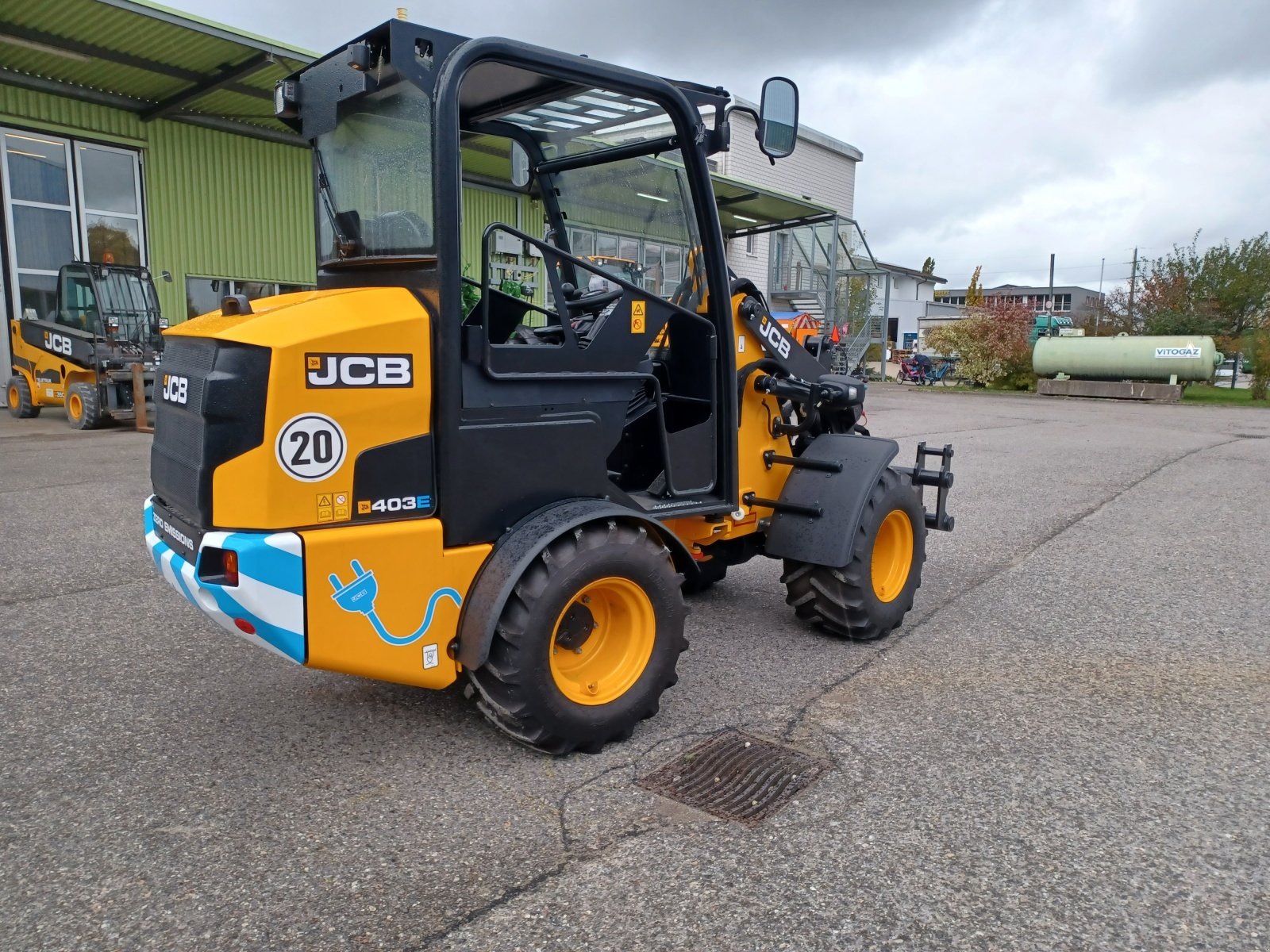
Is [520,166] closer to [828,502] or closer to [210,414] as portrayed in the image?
[828,502]

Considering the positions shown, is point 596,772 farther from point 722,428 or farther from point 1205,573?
point 1205,573

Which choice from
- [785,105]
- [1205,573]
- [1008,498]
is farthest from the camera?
[1008,498]

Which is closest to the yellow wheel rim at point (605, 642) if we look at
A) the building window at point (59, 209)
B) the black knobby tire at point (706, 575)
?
the black knobby tire at point (706, 575)

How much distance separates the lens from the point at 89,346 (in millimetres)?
13461

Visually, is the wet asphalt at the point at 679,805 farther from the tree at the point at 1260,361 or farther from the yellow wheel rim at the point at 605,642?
the tree at the point at 1260,361

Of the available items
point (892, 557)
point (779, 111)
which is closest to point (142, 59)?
point (779, 111)

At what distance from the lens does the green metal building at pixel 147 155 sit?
13156 mm

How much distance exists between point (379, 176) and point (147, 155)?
50.8 ft

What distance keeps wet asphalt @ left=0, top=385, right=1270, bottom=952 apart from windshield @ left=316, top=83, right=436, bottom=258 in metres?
1.87

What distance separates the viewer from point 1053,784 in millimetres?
3312

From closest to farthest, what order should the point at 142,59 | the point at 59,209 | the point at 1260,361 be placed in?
the point at 142,59 → the point at 59,209 → the point at 1260,361

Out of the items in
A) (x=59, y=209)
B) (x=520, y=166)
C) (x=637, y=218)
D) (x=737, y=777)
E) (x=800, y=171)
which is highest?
(x=800, y=171)

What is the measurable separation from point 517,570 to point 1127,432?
16169 millimetres

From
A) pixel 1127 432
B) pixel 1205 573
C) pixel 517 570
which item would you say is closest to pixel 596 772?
pixel 517 570
